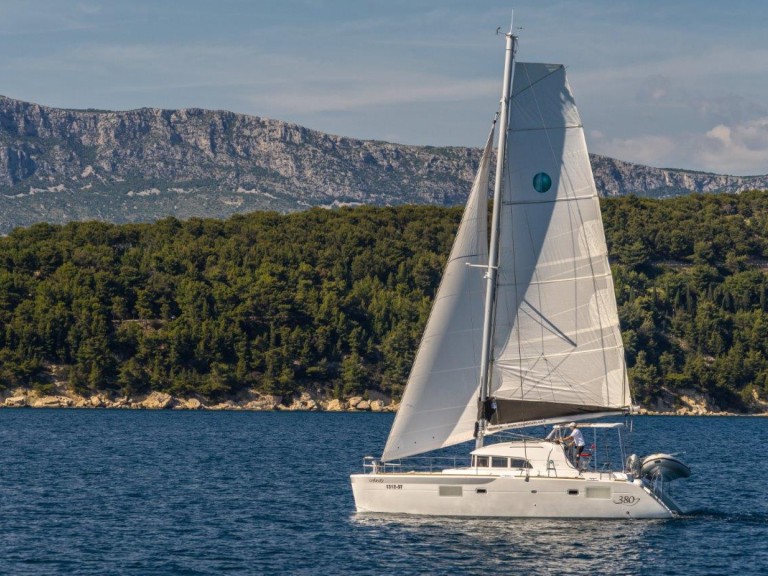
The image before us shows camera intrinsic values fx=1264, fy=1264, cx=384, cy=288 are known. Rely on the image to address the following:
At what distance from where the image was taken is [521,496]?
35.3m

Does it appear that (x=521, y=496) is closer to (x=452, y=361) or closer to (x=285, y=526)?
(x=452, y=361)

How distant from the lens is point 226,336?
123m

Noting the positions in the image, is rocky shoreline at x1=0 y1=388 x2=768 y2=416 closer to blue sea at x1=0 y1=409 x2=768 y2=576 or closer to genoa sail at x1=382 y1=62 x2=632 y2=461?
blue sea at x1=0 y1=409 x2=768 y2=576

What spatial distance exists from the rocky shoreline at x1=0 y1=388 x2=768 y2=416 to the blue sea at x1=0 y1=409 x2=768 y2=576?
51.6m

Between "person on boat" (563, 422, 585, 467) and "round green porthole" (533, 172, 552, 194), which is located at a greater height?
A: "round green porthole" (533, 172, 552, 194)

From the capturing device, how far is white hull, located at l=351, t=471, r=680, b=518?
116 ft

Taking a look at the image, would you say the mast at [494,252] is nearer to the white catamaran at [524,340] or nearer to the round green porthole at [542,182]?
the white catamaran at [524,340]

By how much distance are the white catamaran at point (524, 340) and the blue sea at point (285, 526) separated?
4.53ft

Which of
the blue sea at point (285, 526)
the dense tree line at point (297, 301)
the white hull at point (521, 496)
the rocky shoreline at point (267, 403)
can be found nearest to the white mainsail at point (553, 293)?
the white hull at point (521, 496)

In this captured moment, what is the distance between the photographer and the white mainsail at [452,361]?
119ft

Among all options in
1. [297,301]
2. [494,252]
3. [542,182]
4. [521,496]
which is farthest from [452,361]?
[297,301]

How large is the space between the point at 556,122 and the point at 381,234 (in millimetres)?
117253

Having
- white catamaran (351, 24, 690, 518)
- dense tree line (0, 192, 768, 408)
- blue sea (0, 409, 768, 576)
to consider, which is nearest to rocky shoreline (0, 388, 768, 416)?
dense tree line (0, 192, 768, 408)

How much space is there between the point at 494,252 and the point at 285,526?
10.3 m
